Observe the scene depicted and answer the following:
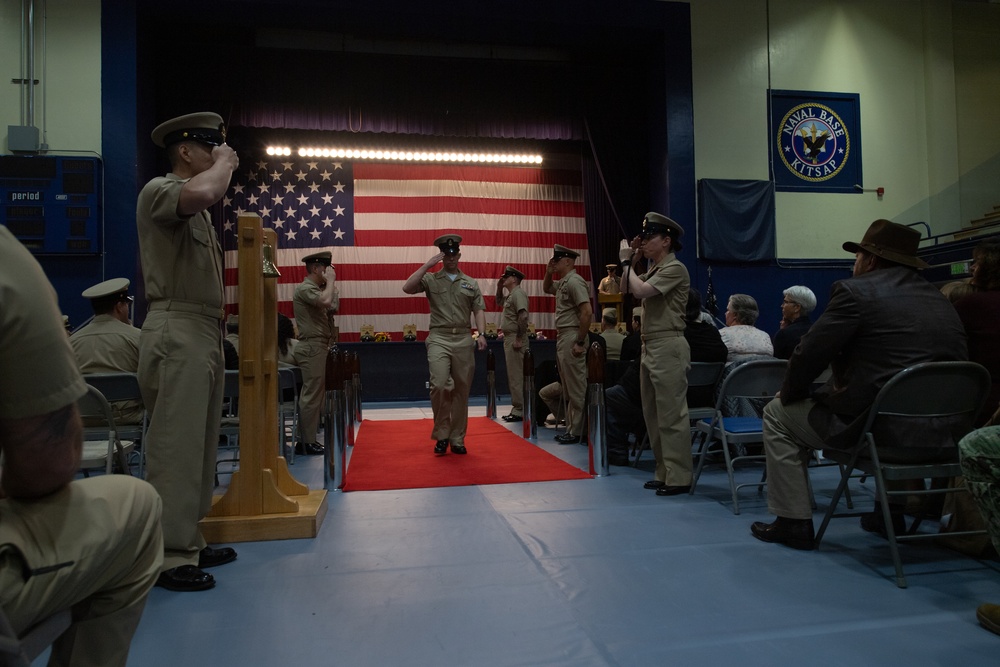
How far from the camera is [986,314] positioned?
2.78 metres

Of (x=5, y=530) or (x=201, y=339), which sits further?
(x=201, y=339)

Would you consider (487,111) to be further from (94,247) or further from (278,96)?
(94,247)

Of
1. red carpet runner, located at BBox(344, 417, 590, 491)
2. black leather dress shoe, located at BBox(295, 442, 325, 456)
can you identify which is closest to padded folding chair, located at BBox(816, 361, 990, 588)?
red carpet runner, located at BBox(344, 417, 590, 491)

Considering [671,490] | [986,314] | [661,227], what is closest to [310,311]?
[661,227]

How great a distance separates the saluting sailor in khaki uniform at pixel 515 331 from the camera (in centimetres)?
725

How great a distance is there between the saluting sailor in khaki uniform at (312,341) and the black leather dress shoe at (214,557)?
2921 millimetres

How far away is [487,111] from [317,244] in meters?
3.72

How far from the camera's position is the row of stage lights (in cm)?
1064

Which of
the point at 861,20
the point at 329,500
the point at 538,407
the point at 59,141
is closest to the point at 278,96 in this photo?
the point at 59,141

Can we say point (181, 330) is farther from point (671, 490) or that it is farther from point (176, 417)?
point (671, 490)

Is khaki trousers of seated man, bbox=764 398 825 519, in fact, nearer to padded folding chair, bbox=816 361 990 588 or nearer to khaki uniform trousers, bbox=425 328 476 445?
padded folding chair, bbox=816 361 990 588

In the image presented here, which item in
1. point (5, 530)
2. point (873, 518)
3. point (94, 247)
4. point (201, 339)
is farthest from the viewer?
point (94, 247)

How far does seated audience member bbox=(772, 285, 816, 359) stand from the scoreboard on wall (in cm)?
714

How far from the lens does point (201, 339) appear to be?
243 cm
